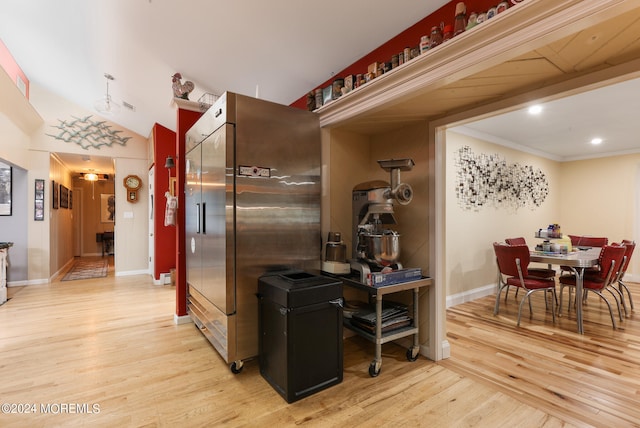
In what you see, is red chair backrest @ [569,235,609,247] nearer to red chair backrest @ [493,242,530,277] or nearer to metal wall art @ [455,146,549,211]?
metal wall art @ [455,146,549,211]

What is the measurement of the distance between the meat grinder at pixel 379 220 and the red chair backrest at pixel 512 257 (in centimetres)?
189

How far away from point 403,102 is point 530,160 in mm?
5121

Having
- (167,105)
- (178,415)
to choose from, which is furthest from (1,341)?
(167,105)

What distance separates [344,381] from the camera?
7.36 feet

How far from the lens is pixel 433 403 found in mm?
1979

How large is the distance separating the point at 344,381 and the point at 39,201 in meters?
6.52

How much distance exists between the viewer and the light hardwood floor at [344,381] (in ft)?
6.05

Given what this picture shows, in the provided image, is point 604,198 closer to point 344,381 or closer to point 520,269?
point 520,269

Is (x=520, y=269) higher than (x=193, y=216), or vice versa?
(x=193, y=216)

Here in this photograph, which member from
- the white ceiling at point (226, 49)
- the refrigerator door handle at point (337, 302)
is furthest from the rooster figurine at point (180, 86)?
the refrigerator door handle at point (337, 302)

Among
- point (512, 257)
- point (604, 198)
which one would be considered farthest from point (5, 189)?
point (604, 198)

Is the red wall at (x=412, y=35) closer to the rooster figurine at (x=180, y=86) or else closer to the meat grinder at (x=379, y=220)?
the meat grinder at (x=379, y=220)

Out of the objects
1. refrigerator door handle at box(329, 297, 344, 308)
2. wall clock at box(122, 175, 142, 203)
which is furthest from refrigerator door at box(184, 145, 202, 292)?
wall clock at box(122, 175, 142, 203)

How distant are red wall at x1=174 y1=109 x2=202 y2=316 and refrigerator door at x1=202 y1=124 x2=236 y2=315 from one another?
2.78 ft
